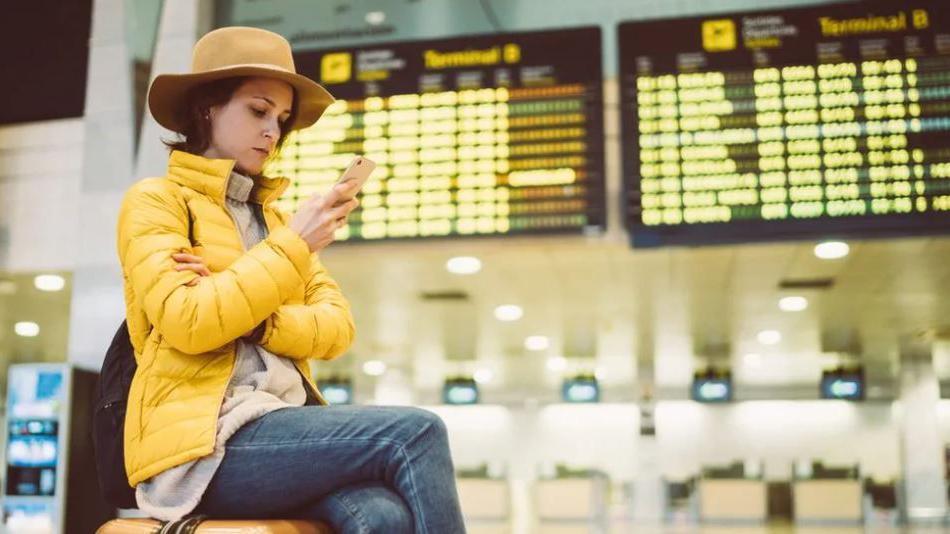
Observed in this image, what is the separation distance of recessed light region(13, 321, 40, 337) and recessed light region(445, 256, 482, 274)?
5.27m

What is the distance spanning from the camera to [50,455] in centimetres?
500

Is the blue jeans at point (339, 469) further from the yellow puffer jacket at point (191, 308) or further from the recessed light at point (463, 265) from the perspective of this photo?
the recessed light at point (463, 265)

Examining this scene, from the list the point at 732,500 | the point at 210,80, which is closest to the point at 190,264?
the point at 210,80

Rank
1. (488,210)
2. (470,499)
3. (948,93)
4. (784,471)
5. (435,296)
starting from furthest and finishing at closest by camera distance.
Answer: (784,471) → (470,499) → (435,296) → (488,210) → (948,93)

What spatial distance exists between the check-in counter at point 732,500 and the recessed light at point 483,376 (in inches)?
149

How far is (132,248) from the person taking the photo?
149 centimetres

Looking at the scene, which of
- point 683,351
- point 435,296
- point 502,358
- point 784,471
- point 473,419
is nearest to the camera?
point 435,296

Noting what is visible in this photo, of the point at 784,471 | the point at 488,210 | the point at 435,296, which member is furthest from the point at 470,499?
the point at 488,210

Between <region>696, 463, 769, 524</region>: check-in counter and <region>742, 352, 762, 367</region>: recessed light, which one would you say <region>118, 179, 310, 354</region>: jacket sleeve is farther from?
<region>696, 463, 769, 524</region>: check-in counter

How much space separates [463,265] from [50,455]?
9.25ft

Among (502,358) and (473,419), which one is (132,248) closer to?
(502,358)

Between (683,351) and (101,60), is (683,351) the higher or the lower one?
the lower one

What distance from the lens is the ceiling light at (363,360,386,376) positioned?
13344 millimetres

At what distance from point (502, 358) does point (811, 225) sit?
885 centimetres
